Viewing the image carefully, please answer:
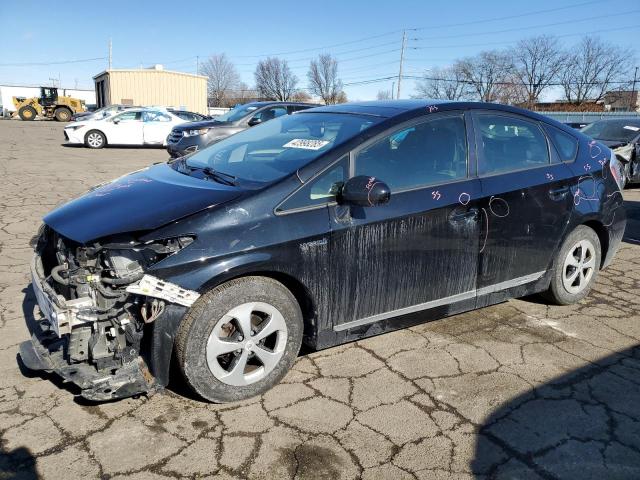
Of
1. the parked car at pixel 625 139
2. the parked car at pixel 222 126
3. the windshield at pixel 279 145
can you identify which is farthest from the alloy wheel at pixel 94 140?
the windshield at pixel 279 145

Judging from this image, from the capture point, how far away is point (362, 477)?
2352mm

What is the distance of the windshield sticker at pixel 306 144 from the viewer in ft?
10.7

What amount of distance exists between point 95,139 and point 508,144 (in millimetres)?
16582

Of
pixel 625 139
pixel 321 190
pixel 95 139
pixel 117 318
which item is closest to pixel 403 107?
pixel 321 190

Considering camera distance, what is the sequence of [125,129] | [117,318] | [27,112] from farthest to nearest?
[27,112]
[125,129]
[117,318]

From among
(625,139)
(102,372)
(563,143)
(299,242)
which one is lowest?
(102,372)

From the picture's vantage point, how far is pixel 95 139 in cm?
1748

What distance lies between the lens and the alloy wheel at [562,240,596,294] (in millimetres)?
4250

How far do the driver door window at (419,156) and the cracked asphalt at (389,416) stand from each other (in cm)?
120

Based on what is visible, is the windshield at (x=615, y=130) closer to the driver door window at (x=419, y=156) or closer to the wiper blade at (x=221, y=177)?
the driver door window at (x=419, y=156)

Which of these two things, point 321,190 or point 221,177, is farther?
point 221,177

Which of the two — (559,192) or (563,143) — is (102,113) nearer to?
(563,143)

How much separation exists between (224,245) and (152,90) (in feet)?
146

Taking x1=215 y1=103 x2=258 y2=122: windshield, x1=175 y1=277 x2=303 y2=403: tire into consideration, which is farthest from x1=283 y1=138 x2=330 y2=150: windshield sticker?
x1=215 y1=103 x2=258 y2=122: windshield
